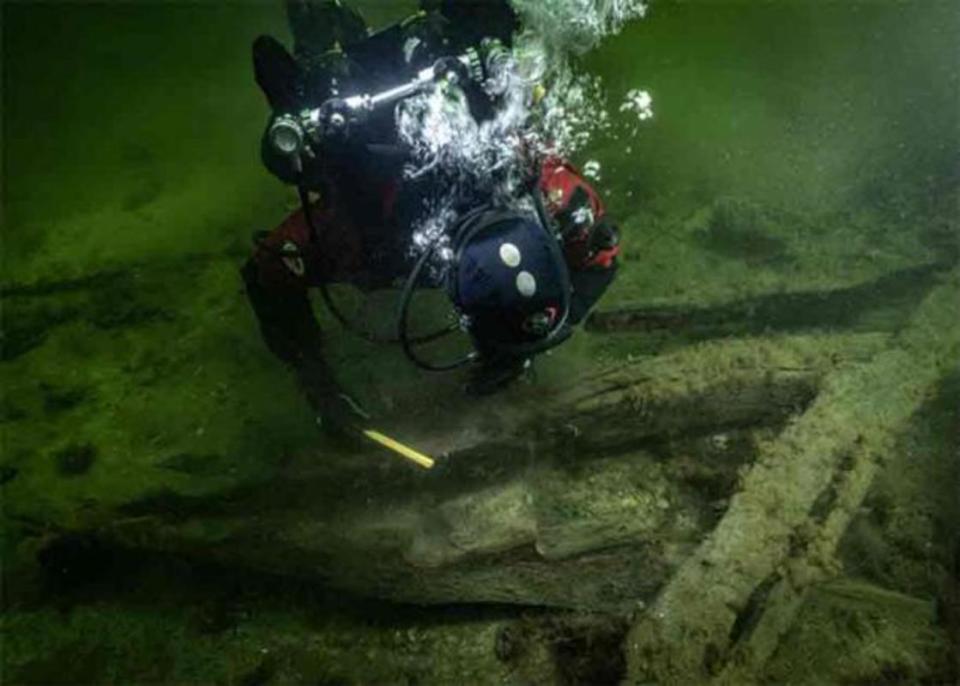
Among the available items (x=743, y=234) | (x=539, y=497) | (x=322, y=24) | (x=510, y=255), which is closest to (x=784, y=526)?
(x=539, y=497)

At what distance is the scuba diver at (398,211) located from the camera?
2.57 m

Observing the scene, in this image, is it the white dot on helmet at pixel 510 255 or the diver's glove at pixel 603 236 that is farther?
the diver's glove at pixel 603 236

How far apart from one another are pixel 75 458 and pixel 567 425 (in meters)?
2.81

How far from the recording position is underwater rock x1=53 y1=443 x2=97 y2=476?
3889 millimetres

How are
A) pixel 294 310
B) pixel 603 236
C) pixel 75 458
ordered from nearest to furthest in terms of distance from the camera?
pixel 603 236, pixel 294 310, pixel 75 458

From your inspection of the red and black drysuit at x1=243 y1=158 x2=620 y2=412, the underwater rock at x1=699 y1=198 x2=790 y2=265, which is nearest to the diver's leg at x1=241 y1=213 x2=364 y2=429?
the red and black drysuit at x1=243 y1=158 x2=620 y2=412

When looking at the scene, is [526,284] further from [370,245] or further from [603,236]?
[370,245]

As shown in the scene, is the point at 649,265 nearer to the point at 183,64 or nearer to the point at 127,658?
the point at 127,658

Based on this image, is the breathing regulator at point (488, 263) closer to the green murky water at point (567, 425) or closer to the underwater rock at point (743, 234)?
the green murky water at point (567, 425)

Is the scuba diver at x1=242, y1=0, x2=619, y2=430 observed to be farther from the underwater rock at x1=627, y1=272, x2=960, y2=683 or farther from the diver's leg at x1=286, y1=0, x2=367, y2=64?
the underwater rock at x1=627, y1=272, x2=960, y2=683

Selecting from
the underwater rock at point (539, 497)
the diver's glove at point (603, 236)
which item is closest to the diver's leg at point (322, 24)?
the diver's glove at point (603, 236)

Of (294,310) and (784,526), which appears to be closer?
(784,526)

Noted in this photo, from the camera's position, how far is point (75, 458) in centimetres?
396

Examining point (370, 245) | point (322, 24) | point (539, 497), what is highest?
point (322, 24)
